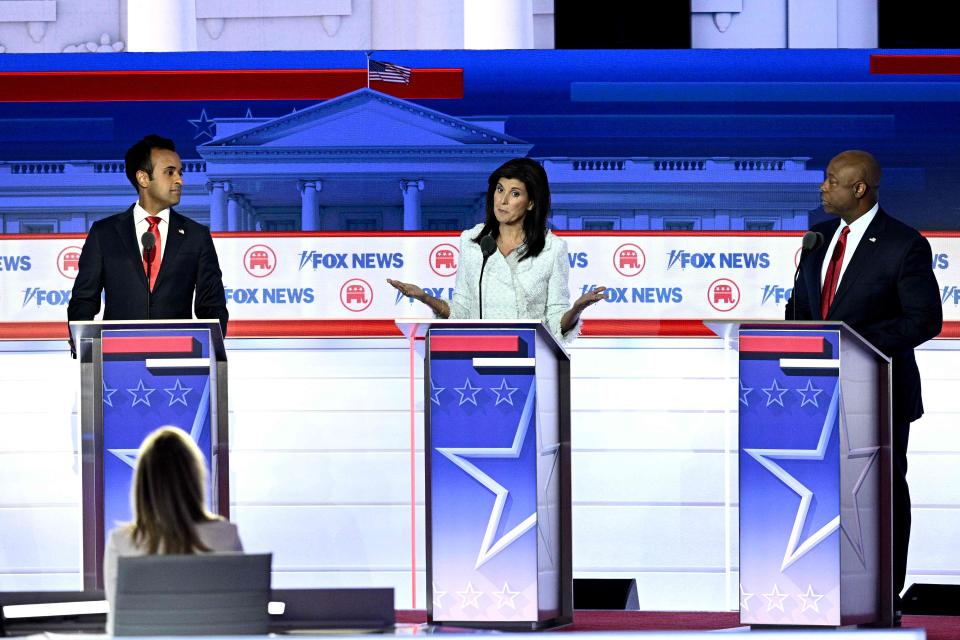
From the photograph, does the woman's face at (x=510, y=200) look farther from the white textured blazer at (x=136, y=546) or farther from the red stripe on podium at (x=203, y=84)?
the red stripe on podium at (x=203, y=84)

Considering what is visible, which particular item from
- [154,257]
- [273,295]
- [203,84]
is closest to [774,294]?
[273,295]

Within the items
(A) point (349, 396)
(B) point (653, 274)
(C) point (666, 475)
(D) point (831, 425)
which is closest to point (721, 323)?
(D) point (831, 425)

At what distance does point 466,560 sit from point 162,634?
1.38 m

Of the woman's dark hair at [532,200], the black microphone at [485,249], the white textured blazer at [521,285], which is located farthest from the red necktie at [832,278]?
the black microphone at [485,249]

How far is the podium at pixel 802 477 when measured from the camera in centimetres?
331

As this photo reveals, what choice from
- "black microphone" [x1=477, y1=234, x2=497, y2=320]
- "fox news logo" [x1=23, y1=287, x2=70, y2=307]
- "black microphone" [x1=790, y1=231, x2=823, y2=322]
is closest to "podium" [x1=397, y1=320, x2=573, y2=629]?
"black microphone" [x1=477, y1=234, x2=497, y2=320]

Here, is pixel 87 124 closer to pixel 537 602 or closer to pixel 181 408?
pixel 181 408

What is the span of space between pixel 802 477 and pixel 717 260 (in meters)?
5.11

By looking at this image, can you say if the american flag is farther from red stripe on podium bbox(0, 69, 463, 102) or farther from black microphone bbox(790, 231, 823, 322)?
black microphone bbox(790, 231, 823, 322)

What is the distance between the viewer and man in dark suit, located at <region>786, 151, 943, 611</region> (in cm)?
364

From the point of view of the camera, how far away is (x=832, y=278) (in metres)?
3.79

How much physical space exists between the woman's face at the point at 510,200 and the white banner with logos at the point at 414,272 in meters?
4.45

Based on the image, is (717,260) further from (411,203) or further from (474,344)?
(474,344)

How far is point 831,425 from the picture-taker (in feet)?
10.9
